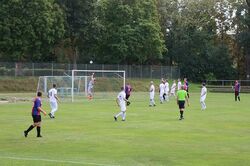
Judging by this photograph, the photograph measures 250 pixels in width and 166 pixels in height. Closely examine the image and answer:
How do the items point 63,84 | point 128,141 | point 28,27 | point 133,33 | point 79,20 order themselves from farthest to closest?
point 133,33, point 79,20, point 28,27, point 63,84, point 128,141

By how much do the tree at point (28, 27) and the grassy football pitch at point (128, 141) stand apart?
44165 millimetres

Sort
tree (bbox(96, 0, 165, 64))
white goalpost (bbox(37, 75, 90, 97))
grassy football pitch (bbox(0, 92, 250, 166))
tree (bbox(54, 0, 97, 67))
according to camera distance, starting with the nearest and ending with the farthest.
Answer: grassy football pitch (bbox(0, 92, 250, 166)) < white goalpost (bbox(37, 75, 90, 97)) < tree (bbox(54, 0, 97, 67)) < tree (bbox(96, 0, 165, 64))

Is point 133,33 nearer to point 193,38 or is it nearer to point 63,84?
point 193,38

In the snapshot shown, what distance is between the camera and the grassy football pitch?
15.2m

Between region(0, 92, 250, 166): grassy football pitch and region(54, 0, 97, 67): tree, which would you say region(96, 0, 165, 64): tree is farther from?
region(0, 92, 250, 166): grassy football pitch

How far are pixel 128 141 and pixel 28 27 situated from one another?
5533 centimetres

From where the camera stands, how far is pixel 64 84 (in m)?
55.0

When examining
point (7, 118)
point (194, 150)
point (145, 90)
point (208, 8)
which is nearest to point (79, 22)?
point (145, 90)

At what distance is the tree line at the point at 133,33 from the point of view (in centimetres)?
7319

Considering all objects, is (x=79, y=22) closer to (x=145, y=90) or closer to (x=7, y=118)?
(x=145, y=90)

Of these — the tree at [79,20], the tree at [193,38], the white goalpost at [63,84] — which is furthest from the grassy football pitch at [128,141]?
the tree at [193,38]

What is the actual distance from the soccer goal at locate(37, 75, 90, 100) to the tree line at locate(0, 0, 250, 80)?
689 inches

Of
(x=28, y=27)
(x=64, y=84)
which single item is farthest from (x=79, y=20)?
(x=64, y=84)

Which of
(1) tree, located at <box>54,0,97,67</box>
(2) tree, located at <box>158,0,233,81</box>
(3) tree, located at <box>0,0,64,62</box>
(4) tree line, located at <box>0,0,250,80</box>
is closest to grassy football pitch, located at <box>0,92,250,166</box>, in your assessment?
(3) tree, located at <box>0,0,64,62</box>
